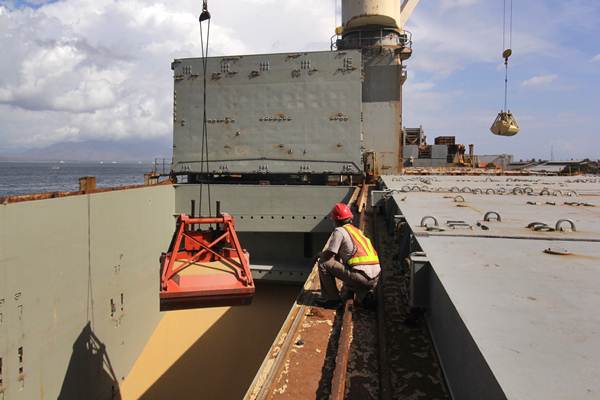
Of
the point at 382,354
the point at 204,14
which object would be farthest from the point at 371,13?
the point at 382,354

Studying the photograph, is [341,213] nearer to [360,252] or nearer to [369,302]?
[360,252]

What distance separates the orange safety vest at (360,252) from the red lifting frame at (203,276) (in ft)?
6.81

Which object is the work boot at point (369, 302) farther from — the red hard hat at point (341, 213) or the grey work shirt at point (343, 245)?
the red hard hat at point (341, 213)

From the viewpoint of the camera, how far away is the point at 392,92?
56.2 ft

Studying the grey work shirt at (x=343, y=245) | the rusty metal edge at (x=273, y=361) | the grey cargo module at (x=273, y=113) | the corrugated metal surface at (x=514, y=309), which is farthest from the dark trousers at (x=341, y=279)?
the grey cargo module at (x=273, y=113)

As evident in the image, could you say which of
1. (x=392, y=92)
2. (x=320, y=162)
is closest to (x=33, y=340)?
(x=320, y=162)

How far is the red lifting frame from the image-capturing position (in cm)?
559

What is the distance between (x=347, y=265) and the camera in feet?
14.0

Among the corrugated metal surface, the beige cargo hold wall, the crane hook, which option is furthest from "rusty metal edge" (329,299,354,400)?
the crane hook

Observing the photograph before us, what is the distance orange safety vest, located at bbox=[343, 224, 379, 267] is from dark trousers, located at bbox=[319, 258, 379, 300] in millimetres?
109

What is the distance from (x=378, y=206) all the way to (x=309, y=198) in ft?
12.5

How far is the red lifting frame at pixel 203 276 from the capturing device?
5.59 meters

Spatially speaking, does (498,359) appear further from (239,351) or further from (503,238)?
(239,351)

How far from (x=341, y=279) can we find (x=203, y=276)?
8.06 feet
